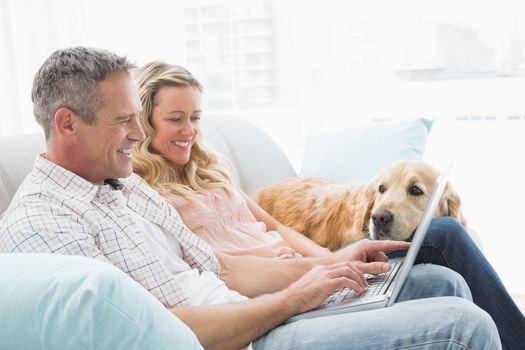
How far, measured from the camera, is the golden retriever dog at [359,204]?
1.89 meters

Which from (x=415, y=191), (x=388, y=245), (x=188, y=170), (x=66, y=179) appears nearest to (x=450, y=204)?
(x=415, y=191)

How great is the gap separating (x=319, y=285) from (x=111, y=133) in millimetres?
517

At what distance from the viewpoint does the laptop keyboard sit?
4.53 ft

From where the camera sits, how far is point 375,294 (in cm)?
136

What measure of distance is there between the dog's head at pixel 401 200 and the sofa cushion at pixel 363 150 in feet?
0.39

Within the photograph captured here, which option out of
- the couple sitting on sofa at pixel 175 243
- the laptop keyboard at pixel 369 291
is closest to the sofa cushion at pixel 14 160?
the couple sitting on sofa at pixel 175 243

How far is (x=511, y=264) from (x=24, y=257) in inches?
114

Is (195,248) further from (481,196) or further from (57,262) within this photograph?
(481,196)

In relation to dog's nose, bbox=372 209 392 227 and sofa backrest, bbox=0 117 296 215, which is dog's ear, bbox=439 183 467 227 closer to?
dog's nose, bbox=372 209 392 227

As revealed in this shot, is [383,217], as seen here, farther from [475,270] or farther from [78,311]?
[78,311]

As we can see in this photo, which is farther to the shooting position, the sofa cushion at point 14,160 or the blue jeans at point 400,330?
the sofa cushion at point 14,160

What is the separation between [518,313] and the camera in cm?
165

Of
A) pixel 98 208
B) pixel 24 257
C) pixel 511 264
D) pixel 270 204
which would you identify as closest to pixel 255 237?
pixel 270 204

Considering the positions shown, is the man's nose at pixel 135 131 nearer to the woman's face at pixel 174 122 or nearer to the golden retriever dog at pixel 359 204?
the woman's face at pixel 174 122
